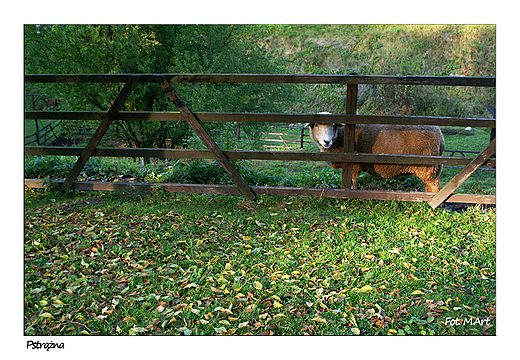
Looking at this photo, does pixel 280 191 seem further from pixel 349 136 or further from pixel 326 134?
pixel 349 136

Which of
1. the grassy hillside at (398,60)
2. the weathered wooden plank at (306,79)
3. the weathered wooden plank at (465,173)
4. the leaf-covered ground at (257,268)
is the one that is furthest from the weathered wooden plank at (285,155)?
the grassy hillside at (398,60)

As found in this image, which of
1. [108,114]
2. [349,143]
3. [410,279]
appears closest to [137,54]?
[108,114]

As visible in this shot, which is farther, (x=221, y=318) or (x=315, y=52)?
(x=315, y=52)

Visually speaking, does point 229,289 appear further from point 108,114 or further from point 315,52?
point 315,52

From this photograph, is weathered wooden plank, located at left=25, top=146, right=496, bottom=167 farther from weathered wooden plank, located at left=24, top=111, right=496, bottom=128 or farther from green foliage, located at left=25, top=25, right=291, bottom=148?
green foliage, located at left=25, top=25, right=291, bottom=148

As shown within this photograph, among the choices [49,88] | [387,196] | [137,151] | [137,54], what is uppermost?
[137,54]

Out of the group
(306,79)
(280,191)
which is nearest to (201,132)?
(280,191)

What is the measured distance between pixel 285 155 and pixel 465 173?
8.20 feet

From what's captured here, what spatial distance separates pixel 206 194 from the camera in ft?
19.7

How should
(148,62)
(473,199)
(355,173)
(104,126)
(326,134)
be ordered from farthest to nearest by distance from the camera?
(148,62), (355,173), (326,134), (104,126), (473,199)

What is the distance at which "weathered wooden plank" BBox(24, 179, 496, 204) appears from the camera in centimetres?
521

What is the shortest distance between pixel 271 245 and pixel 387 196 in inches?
81.2

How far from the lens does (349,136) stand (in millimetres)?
5352

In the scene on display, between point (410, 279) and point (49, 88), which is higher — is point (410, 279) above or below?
below
